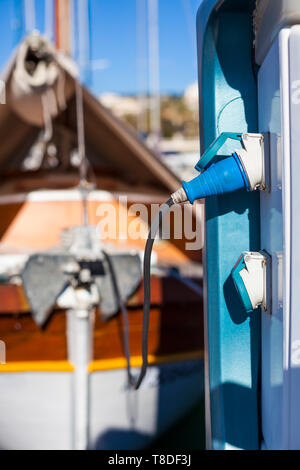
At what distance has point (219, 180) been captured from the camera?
562mm

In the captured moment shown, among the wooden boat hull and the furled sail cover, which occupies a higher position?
the furled sail cover

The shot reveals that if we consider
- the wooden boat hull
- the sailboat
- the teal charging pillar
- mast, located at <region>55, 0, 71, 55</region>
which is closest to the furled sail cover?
the sailboat

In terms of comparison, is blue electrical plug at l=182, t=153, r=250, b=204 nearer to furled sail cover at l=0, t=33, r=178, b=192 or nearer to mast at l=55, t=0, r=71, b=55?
furled sail cover at l=0, t=33, r=178, b=192

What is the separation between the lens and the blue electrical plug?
556mm

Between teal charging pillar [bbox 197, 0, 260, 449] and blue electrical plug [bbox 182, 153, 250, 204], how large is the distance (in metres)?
0.06

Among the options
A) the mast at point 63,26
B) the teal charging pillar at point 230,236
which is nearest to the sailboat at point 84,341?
the teal charging pillar at point 230,236

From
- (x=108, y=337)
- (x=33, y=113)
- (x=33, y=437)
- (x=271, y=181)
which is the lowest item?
(x=33, y=437)

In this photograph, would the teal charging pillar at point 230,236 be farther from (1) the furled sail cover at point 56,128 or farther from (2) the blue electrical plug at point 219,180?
(1) the furled sail cover at point 56,128

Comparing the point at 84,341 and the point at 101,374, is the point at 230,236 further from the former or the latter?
the point at 101,374

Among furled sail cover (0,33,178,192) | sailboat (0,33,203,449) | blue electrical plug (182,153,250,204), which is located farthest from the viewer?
furled sail cover (0,33,178,192)

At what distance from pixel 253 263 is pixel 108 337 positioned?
1.07 meters

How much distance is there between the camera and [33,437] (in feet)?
5.24

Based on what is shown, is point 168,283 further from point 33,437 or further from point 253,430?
point 253,430
